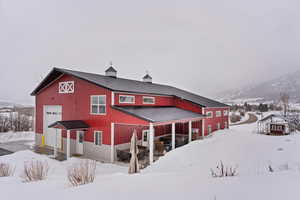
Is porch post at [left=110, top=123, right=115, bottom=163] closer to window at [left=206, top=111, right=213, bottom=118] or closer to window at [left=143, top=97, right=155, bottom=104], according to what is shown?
window at [left=143, top=97, right=155, bottom=104]

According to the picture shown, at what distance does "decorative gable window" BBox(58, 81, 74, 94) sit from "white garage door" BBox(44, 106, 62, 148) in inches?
60.1

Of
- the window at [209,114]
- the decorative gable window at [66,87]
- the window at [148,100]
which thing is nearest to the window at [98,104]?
the decorative gable window at [66,87]

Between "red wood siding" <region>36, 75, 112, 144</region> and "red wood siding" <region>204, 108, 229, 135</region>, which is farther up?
"red wood siding" <region>36, 75, 112, 144</region>

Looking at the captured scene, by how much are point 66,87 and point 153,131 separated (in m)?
8.47

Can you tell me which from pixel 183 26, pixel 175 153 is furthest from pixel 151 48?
pixel 175 153

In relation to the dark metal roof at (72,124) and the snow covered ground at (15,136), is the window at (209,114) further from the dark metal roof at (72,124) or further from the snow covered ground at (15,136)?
the snow covered ground at (15,136)

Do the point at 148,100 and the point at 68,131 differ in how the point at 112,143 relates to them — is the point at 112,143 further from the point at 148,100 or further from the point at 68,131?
the point at 148,100

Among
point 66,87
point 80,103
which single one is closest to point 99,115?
point 80,103

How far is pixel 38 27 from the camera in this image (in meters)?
26.4

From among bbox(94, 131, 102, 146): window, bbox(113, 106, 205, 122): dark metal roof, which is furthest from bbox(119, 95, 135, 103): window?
bbox(94, 131, 102, 146): window

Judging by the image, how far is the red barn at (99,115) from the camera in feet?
37.3

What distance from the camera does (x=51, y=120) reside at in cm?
1527

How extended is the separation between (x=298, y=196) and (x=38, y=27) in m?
33.8

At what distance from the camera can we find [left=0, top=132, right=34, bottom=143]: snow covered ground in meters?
18.2
